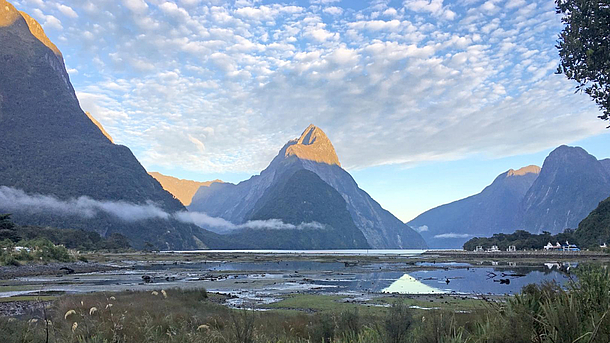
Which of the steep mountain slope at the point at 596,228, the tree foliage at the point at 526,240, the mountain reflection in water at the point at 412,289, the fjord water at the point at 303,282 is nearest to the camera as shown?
the fjord water at the point at 303,282

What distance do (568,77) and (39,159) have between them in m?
226

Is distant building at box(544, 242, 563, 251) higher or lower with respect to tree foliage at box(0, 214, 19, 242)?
lower

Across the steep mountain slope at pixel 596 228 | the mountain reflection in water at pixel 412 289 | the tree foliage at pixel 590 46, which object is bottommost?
the mountain reflection in water at pixel 412 289

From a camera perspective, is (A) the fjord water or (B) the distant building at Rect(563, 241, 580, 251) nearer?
(A) the fjord water

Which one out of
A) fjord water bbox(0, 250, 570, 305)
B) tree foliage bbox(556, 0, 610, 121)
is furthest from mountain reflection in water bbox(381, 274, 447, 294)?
tree foliage bbox(556, 0, 610, 121)

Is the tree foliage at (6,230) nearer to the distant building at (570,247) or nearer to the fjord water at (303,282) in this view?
the fjord water at (303,282)

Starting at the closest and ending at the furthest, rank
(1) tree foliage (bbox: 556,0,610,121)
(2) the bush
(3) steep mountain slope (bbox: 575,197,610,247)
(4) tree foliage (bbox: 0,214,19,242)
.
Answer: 1. (2) the bush
2. (1) tree foliage (bbox: 556,0,610,121)
3. (4) tree foliage (bbox: 0,214,19,242)
4. (3) steep mountain slope (bbox: 575,197,610,247)

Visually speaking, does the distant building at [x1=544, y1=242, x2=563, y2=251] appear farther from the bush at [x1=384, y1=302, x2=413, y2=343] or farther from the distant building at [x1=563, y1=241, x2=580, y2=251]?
the bush at [x1=384, y1=302, x2=413, y2=343]

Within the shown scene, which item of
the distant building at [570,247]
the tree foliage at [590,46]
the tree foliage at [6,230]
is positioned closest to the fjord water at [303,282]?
the tree foliage at [590,46]

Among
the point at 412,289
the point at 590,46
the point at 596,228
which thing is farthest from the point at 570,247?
the point at 590,46

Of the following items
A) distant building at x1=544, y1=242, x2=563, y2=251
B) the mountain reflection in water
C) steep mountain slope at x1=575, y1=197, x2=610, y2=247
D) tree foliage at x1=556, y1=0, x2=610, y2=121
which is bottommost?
distant building at x1=544, y1=242, x2=563, y2=251

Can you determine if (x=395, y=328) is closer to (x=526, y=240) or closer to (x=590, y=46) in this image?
(x=590, y=46)

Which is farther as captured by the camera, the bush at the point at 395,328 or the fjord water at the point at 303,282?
the fjord water at the point at 303,282

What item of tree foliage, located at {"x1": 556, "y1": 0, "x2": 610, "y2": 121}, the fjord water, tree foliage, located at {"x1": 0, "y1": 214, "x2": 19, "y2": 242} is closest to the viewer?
tree foliage, located at {"x1": 556, "y1": 0, "x2": 610, "y2": 121}
